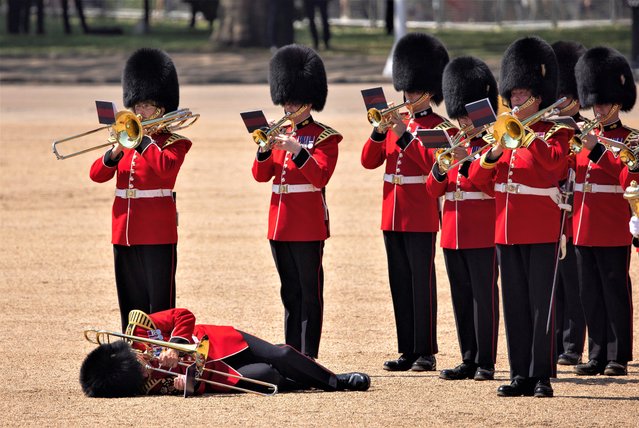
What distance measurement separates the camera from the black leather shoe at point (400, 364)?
6.67 metres

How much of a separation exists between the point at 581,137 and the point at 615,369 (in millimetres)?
1067

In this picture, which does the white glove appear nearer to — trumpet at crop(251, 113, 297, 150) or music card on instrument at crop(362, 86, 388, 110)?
music card on instrument at crop(362, 86, 388, 110)

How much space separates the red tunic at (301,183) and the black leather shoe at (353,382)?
2.62ft

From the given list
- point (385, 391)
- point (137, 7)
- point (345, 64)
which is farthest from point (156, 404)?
point (137, 7)

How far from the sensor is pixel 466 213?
6461 millimetres

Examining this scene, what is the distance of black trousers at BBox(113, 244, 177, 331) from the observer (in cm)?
645

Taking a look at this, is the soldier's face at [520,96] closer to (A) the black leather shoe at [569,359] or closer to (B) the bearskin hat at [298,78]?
(B) the bearskin hat at [298,78]

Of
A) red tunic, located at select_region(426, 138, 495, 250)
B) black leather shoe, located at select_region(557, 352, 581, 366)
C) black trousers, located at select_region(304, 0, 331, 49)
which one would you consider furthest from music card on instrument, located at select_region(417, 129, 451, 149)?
black trousers, located at select_region(304, 0, 331, 49)

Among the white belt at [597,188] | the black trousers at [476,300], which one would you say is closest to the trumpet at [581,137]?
the white belt at [597,188]

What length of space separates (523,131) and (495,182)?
458mm

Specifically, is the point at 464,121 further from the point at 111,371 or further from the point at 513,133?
the point at 111,371

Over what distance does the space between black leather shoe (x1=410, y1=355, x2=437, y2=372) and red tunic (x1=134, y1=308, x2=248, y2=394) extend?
101cm

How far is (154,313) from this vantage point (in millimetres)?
6242

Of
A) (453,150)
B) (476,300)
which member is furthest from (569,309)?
(453,150)
